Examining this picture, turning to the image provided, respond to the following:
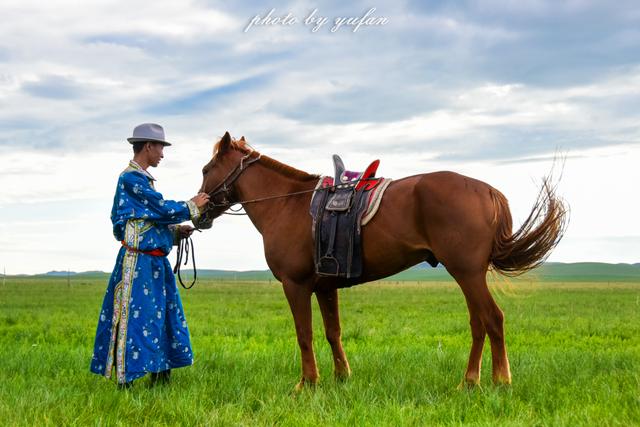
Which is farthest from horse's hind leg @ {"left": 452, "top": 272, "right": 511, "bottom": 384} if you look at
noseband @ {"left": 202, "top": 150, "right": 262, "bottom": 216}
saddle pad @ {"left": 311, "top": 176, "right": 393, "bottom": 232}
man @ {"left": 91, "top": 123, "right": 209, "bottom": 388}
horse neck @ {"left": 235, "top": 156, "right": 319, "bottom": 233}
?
man @ {"left": 91, "top": 123, "right": 209, "bottom": 388}

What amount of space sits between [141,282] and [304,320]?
173 cm

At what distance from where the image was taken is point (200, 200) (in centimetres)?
648

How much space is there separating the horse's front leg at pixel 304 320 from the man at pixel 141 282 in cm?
122

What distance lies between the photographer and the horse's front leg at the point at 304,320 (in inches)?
248

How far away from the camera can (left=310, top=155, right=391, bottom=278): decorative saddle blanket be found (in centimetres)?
606

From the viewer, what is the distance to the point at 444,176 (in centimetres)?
593

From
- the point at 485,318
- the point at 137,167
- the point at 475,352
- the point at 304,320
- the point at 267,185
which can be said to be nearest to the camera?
the point at 485,318

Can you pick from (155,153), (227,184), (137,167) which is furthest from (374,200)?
(137,167)

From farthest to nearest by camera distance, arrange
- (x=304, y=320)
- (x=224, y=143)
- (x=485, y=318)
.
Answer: (x=224, y=143) → (x=304, y=320) → (x=485, y=318)

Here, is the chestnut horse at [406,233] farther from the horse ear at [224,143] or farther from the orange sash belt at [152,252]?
the orange sash belt at [152,252]

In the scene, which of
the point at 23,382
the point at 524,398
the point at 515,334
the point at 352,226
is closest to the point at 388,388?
the point at 524,398

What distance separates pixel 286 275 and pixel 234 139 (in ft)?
5.87

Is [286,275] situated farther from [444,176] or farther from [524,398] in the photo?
[524,398]

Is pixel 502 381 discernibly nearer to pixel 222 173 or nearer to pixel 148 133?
pixel 222 173
